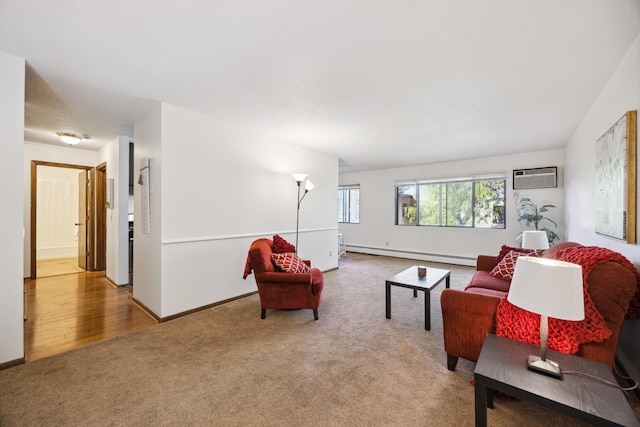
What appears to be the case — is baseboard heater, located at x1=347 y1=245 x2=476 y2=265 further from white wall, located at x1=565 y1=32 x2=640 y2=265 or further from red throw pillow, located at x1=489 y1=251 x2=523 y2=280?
red throw pillow, located at x1=489 y1=251 x2=523 y2=280

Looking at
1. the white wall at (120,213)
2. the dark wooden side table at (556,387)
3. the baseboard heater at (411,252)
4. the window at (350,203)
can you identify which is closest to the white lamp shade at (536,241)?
the dark wooden side table at (556,387)

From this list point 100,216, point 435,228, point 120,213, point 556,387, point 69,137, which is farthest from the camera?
point 435,228

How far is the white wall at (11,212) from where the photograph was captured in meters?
2.06

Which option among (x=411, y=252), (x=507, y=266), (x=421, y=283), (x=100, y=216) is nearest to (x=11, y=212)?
(x=100, y=216)

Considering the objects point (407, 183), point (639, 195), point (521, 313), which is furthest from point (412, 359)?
point (407, 183)

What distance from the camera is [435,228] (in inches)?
252

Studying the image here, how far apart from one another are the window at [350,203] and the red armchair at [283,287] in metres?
5.02

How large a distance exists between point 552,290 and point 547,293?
25mm

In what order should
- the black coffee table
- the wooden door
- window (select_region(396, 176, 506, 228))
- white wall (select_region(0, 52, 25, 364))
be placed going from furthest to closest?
1. window (select_region(396, 176, 506, 228))
2. the wooden door
3. the black coffee table
4. white wall (select_region(0, 52, 25, 364))

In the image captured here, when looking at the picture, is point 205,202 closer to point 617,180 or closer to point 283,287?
point 283,287

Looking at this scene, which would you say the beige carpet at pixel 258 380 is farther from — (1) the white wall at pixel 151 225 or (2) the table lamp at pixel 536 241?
(2) the table lamp at pixel 536 241

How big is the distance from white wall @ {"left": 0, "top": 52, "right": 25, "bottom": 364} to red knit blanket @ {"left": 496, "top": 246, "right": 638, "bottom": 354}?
12.0 ft

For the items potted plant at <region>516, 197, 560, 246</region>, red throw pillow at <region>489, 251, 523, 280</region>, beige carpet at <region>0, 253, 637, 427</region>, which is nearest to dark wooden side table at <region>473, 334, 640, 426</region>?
beige carpet at <region>0, 253, 637, 427</region>

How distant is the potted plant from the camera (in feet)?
15.7
